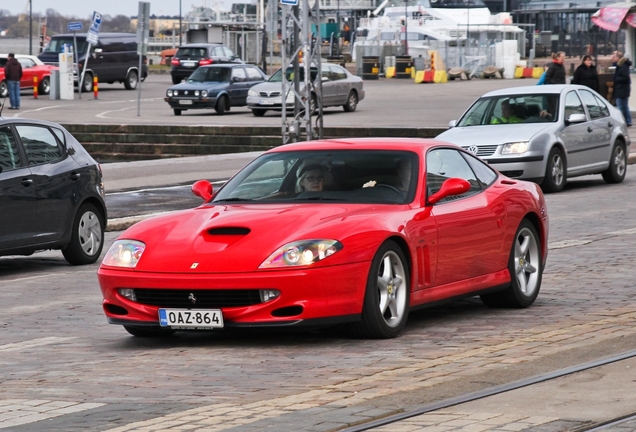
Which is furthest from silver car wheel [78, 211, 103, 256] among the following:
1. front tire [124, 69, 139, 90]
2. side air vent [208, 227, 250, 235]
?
front tire [124, 69, 139, 90]

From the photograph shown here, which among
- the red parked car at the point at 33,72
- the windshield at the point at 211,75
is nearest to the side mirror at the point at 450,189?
the windshield at the point at 211,75

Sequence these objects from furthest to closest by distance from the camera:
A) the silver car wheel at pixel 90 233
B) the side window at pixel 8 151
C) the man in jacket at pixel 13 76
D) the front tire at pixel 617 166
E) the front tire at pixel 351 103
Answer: the man in jacket at pixel 13 76, the front tire at pixel 351 103, the front tire at pixel 617 166, the silver car wheel at pixel 90 233, the side window at pixel 8 151

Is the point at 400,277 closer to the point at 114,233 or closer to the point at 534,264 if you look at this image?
the point at 534,264

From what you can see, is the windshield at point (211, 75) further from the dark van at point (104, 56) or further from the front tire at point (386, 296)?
the front tire at point (386, 296)

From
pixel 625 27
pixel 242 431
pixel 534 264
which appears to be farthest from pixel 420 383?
pixel 625 27

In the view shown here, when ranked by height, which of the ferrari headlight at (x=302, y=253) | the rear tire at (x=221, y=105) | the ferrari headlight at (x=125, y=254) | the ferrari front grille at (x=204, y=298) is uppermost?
the ferrari headlight at (x=302, y=253)

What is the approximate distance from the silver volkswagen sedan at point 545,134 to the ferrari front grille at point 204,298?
11867 mm

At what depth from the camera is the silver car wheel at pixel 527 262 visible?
32.9 ft

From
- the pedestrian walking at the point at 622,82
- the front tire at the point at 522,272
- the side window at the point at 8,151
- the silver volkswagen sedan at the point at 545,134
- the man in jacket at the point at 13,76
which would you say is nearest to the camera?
the front tire at the point at 522,272

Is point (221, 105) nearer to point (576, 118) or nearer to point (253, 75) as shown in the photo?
point (253, 75)

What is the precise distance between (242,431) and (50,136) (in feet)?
28.6

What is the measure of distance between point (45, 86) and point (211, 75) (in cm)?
1193

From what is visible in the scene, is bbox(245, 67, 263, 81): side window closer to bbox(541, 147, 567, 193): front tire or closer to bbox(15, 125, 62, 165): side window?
bbox(541, 147, 567, 193): front tire

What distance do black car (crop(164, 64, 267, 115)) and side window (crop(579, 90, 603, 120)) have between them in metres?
22.1
